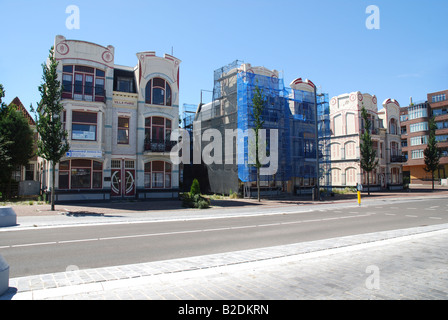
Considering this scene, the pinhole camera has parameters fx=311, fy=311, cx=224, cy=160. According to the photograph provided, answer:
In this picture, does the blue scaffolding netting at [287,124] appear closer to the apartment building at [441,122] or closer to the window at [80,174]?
the window at [80,174]

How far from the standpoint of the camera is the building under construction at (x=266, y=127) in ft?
99.5

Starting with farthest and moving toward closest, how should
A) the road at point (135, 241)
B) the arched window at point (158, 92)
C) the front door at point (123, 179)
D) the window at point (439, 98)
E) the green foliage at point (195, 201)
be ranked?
the window at point (439, 98)
the arched window at point (158, 92)
the front door at point (123, 179)
the green foliage at point (195, 201)
the road at point (135, 241)

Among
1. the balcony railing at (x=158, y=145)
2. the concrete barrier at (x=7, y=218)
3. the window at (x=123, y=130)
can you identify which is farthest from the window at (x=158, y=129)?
the concrete barrier at (x=7, y=218)

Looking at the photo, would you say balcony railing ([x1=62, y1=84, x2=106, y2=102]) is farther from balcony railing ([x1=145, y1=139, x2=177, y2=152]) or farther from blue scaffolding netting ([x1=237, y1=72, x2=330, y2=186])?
blue scaffolding netting ([x1=237, y1=72, x2=330, y2=186])

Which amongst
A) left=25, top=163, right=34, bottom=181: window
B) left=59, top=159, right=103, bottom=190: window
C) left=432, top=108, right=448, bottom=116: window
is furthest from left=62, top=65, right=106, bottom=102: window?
left=432, top=108, right=448, bottom=116: window

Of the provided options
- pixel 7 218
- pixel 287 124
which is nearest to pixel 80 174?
pixel 7 218

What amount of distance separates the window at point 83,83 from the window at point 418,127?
62974 mm

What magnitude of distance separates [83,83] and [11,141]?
773 cm

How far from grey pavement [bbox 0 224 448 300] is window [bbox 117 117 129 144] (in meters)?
21.0

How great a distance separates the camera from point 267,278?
5.52 metres
